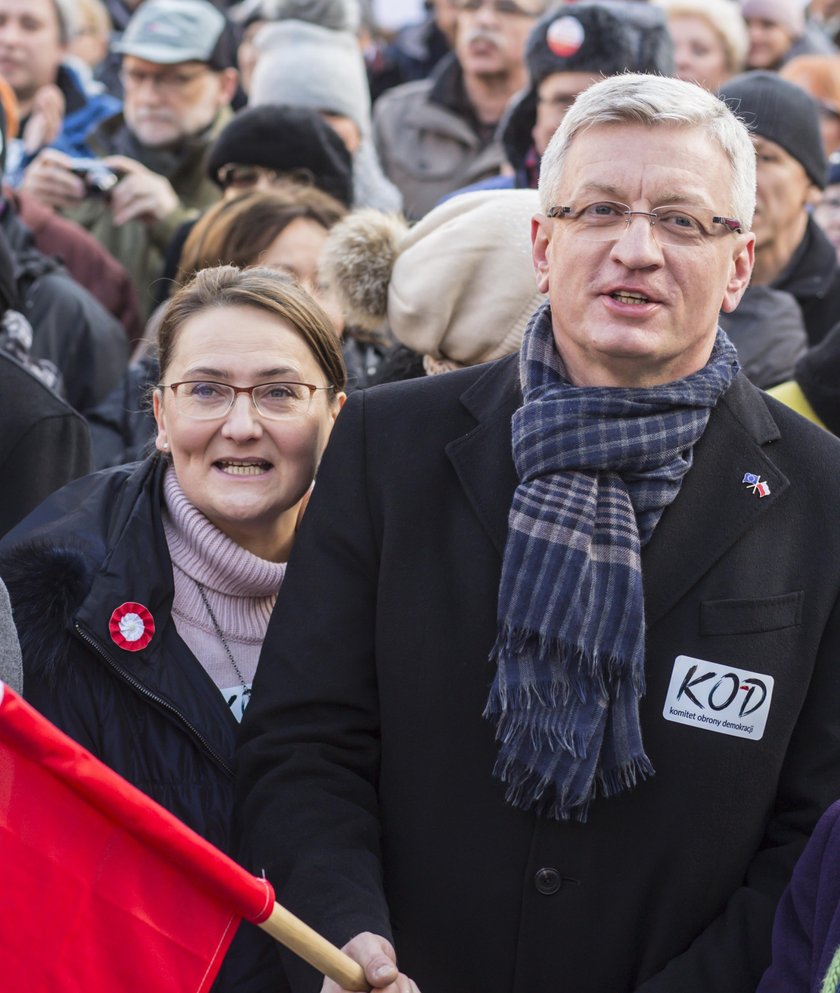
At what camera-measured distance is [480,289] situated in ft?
12.2

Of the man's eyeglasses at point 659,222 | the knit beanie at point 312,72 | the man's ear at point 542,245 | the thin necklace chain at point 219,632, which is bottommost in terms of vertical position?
the thin necklace chain at point 219,632

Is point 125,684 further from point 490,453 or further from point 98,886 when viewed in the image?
point 490,453

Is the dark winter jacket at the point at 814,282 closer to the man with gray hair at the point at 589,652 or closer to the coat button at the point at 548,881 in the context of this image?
the man with gray hair at the point at 589,652

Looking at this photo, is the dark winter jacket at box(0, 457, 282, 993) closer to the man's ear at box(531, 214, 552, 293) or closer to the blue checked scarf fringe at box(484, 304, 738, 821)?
the blue checked scarf fringe at box(484, 304, 738, 821)

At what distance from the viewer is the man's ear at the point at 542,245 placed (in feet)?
9.68

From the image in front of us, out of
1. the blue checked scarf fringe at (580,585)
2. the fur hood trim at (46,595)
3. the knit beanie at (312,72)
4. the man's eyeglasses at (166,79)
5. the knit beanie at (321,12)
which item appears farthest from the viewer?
the knit beanie at (321,12)

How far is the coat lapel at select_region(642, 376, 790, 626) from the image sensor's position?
2783mm

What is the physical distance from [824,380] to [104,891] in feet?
7.46


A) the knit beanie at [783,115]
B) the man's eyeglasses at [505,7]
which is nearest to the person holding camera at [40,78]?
the man's eyeglasses at [505,7]

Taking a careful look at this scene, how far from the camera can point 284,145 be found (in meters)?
5.71

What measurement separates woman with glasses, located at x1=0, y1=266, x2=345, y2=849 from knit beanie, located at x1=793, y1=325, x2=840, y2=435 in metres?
1.27

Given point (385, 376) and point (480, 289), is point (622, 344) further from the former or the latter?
point (385, 376)

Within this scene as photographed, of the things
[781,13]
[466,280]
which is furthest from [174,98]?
[466,280]

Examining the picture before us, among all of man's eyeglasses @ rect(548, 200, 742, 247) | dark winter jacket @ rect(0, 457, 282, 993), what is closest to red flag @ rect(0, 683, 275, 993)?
dark winter jacket @ rect(0, 457, 282, 993)
